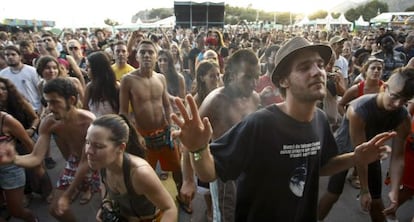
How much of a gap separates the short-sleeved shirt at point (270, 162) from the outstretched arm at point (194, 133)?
16 cm

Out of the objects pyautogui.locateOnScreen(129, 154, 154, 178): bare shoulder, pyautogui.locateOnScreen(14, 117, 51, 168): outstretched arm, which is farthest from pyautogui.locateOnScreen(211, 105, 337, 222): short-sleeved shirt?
pyautogui.locateOnScreen(14, 117, 51, 168): outstretched arm

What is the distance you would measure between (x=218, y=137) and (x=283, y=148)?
148 cm

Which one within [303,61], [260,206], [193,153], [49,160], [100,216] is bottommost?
[49,160]

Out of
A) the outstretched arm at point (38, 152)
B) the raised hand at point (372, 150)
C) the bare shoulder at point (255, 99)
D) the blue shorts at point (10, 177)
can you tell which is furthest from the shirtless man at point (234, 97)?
the blue shorts at point (10, 177)

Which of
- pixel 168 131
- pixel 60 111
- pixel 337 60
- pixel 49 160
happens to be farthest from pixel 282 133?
pixel 337 60

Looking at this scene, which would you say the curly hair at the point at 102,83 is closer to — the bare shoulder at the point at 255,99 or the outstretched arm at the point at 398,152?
the bare shoulder at the point at 255,99

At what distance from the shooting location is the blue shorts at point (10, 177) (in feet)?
10.6

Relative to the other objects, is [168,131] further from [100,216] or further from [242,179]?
[242,179]

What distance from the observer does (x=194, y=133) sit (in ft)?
4.88

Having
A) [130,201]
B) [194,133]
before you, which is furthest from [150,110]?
[194,133]

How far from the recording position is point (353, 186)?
15.7ft

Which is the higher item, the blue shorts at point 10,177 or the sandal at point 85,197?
the blue shorts at point 10,177

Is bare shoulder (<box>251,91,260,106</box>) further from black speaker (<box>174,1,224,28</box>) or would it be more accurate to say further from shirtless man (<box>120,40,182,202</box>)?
black speaker (<box>174,1,224,28</box>)

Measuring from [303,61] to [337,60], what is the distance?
18.8 ft
